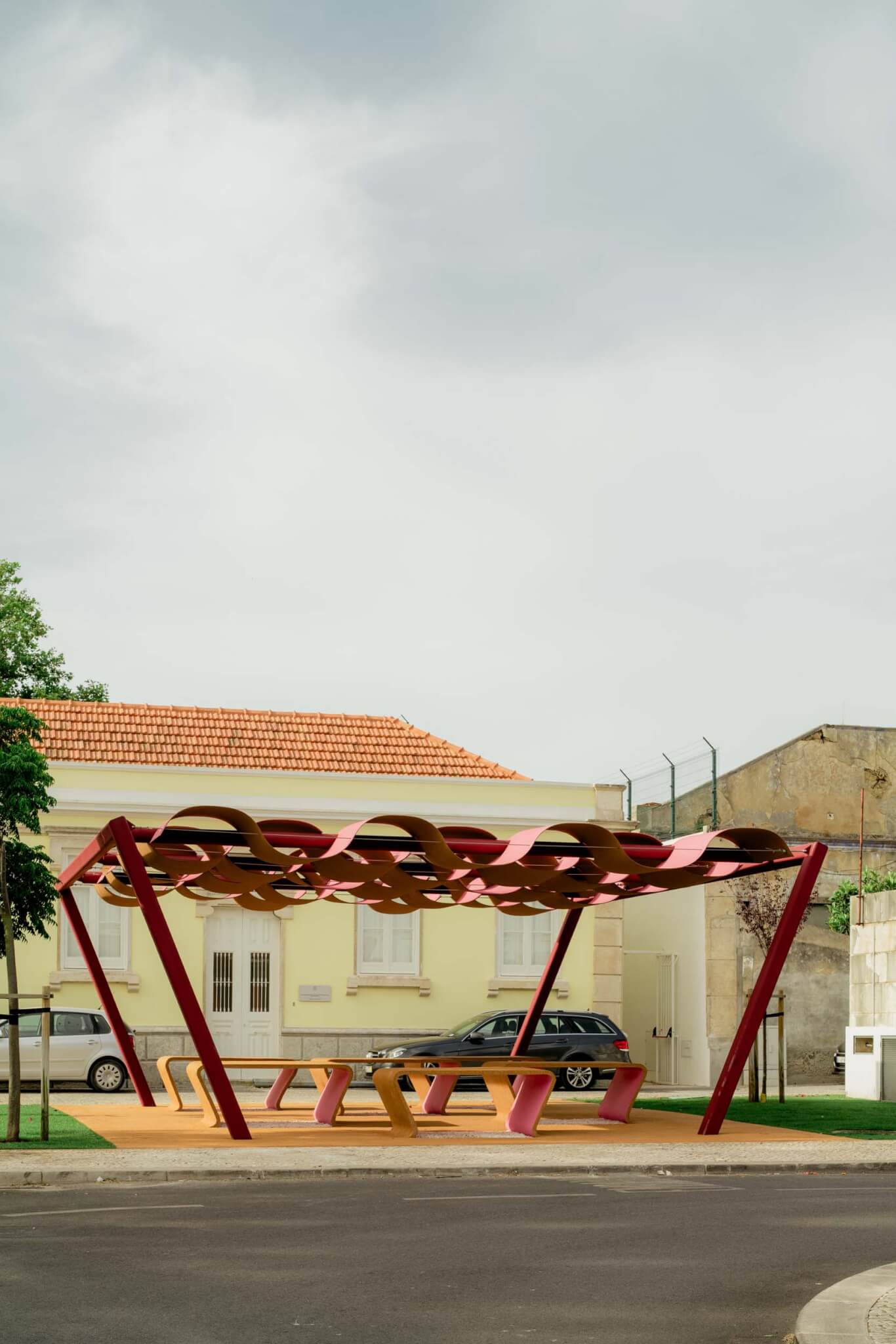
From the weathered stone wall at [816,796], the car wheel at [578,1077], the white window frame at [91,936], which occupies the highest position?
the weathered stone wall at [816,796]

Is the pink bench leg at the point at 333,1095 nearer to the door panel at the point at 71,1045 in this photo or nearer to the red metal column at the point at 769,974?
the red metal column at the point at 769,974

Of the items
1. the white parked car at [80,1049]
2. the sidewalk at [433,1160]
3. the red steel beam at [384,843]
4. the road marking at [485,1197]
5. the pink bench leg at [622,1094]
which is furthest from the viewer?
the white parked car at [80,1049]

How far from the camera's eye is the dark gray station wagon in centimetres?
2877

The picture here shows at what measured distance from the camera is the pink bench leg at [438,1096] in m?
22.1

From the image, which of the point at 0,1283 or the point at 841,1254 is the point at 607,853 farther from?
the point at 0,1283

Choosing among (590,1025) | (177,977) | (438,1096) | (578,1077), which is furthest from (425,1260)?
(590,1025)

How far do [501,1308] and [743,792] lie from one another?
1205 inches

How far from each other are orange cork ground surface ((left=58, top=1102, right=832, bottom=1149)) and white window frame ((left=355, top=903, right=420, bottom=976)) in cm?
847

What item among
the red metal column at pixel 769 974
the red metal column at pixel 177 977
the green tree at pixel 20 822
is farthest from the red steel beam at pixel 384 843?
the green tree at pixel 20 822

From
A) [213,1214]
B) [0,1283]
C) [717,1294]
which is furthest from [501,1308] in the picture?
[213,1214]

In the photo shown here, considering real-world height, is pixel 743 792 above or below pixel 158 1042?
above

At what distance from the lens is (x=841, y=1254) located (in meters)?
10.3

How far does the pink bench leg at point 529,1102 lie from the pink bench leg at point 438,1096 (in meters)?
2.50

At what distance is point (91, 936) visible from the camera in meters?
31.2
